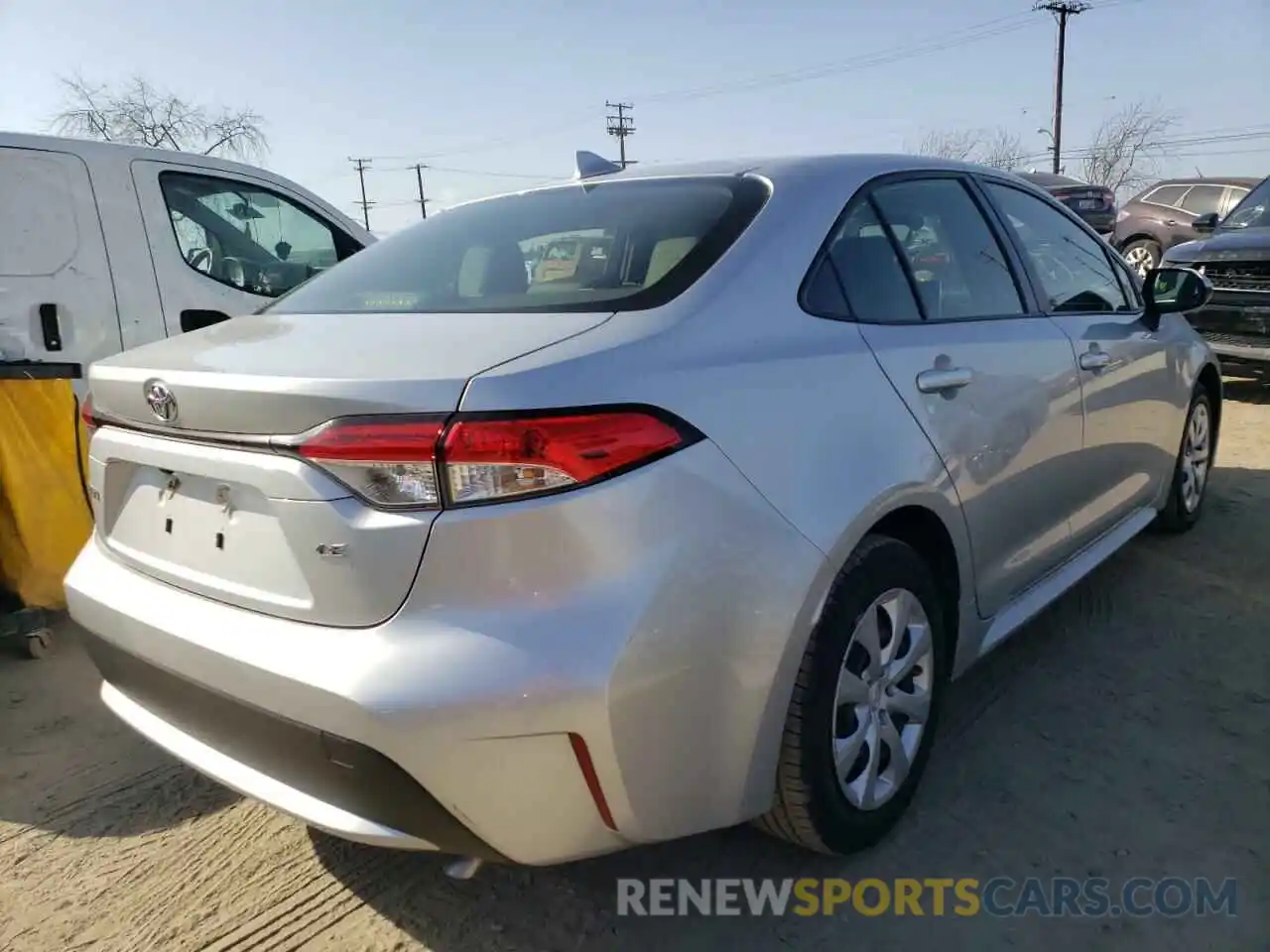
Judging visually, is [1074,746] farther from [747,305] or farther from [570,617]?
[570,617]

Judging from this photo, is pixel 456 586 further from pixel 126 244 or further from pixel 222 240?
pixel 222 240

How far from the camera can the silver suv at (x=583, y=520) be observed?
5.12 feet

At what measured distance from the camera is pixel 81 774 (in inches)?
111

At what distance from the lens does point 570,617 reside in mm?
1550

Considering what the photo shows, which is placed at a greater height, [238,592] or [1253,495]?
[238,592]

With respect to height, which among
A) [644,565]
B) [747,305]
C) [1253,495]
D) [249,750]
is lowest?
[1253,495]

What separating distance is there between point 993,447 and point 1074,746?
0.92m

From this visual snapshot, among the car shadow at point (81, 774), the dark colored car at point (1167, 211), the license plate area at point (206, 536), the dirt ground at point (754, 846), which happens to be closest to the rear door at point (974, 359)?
the dirt ground at point (754, 846)

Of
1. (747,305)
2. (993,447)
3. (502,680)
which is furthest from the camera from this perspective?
(993,447)

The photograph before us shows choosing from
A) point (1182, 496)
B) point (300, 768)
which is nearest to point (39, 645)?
point (300, 768)

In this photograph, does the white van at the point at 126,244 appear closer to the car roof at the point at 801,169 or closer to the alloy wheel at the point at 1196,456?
the car roof at the point at 801,169

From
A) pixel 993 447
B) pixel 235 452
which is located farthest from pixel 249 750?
pixel 993 447

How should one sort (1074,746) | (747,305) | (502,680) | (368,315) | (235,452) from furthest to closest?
(1074,746) < (368,315) < (747,305) < (235,452) < (502,680)

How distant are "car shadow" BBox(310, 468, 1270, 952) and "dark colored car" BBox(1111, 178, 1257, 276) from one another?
11763mm
